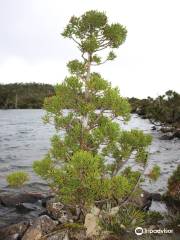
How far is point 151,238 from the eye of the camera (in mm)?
14938

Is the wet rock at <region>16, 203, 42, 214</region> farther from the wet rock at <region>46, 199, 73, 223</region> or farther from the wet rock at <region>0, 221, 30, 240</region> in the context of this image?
the wet rock at <region>0, 221, 30, 240</region>

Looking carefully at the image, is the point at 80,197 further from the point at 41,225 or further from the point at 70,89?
the point at 70,89

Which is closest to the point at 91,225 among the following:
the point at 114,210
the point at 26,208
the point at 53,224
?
the point at 114,210

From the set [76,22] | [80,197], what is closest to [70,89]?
[76,22]

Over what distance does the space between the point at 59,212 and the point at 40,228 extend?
2443 millimetres

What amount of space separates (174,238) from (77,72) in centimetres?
842

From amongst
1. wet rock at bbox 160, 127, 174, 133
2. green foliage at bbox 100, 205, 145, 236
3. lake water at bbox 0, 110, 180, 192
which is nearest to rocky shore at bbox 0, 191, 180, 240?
green foliage at bbox 100, 205, 145, 236

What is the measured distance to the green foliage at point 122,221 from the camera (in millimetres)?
15883

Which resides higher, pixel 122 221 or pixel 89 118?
pixel 89 118

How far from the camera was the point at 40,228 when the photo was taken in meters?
16.5

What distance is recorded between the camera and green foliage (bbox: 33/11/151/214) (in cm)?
1544

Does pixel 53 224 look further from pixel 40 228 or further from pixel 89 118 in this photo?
pixel 89 118

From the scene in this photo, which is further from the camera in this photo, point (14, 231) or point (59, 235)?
point (14, 231)

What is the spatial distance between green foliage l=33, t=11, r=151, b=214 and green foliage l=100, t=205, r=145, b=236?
0.78 m
